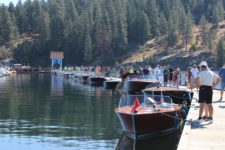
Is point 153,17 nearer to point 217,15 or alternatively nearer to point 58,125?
point 217,15

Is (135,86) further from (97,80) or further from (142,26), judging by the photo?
(142,26)

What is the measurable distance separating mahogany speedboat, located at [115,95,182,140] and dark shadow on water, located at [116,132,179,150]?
186 millimetres

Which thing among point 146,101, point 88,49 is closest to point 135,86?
point 146,101

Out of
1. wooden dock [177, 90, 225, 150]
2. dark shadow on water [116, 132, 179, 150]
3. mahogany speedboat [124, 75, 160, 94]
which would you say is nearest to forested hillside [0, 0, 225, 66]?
mahogany speedboat [124, 75, 160, 94]

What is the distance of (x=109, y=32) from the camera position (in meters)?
142

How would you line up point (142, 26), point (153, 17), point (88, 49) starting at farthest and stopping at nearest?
1. point (153, 17)
2. point (142, 26)
3. point (88, 49)

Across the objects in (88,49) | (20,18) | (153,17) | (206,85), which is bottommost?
(206,85)

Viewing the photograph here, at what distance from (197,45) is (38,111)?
109 meters

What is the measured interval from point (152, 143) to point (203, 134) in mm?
3644

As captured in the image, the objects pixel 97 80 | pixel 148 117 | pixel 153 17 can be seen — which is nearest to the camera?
pixel 148 117

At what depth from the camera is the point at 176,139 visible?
848 inches

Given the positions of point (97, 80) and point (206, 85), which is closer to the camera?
point (206, 85)

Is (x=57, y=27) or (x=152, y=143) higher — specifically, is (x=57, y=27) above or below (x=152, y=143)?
above

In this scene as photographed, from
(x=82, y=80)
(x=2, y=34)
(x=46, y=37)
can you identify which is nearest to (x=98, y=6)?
(x=46, y=37)
